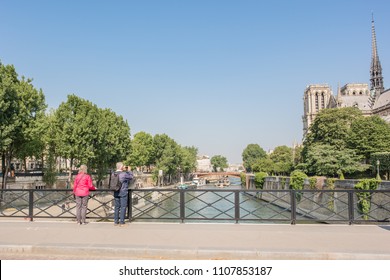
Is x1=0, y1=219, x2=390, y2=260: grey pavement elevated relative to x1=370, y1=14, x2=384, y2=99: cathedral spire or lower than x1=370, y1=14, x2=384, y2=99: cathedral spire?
lower

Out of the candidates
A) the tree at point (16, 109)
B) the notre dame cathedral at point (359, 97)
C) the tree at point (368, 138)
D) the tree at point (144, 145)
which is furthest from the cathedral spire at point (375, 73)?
the tree at point (16, 109)

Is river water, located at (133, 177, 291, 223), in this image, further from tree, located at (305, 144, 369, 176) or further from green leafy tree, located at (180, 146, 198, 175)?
green leafy tree, located at (180, 146, 198, 175)

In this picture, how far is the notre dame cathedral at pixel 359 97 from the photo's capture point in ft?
304

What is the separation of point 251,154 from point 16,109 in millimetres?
120258

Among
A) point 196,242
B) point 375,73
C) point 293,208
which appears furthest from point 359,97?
point 196,242

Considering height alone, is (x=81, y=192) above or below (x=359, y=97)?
below

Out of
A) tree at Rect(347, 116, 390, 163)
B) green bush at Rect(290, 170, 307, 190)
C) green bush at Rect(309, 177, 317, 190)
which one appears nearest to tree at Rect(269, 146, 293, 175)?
tree at Rect(347, 116, 390, 163)

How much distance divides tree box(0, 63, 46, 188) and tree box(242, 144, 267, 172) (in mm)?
114072

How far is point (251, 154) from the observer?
5625 inches

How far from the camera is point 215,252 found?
269 inches

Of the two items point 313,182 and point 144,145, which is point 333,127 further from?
point 144,145

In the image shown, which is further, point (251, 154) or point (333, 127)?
point (251, 154)

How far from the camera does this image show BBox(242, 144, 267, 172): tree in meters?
140

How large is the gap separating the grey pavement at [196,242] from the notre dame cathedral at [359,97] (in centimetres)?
8312
